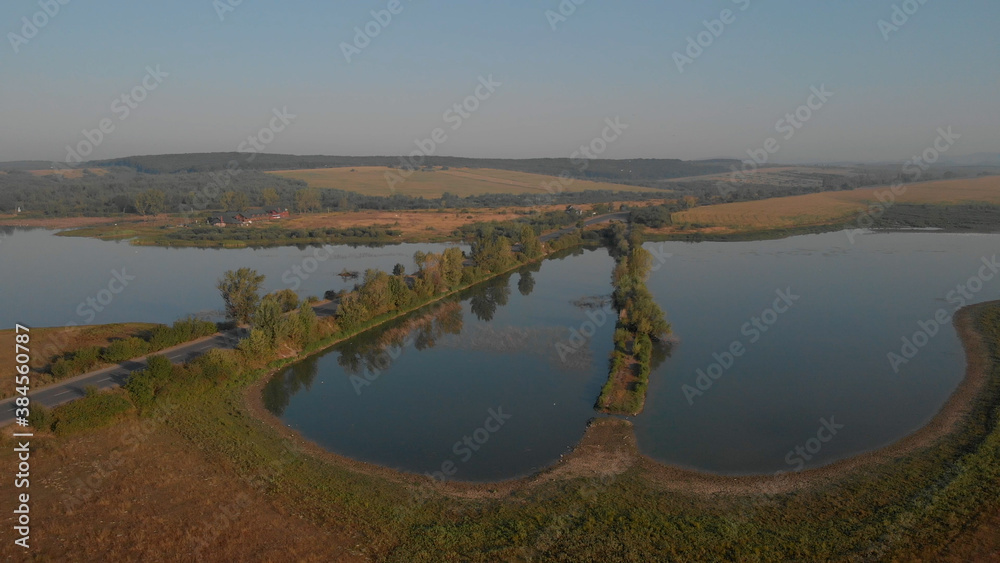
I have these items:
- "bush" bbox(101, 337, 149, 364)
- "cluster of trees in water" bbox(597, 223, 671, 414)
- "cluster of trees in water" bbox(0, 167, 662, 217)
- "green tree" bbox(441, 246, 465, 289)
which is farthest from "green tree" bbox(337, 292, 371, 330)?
"cluster of trees in water" bbox(0, 167, 662, 217)

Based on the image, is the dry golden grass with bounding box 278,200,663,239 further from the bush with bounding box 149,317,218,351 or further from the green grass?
the green grass

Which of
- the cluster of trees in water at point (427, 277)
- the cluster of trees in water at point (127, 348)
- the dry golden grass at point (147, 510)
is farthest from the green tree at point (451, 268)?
the dry golden grass at point (147, 510)

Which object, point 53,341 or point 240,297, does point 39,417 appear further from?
point 240,297

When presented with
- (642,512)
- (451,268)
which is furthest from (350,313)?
(642,512)

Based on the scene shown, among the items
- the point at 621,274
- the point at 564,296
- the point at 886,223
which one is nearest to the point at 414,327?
the point at 564,296

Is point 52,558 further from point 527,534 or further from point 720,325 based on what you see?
point 720,325

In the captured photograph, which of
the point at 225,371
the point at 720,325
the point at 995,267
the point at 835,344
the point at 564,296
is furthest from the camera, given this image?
the point at 995,267
